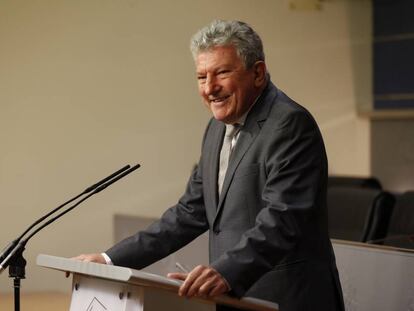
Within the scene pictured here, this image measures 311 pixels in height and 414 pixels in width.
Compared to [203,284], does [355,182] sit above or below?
below

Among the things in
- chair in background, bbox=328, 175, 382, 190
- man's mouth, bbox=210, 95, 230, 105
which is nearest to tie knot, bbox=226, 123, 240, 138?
man's mouth, bbox=210, 95, 230, 105

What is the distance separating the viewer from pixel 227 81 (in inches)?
83.2

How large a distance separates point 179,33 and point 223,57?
2.92m

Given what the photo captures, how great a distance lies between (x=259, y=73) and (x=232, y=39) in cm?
13

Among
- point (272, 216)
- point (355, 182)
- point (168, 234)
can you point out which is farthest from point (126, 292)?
point (355, 182)

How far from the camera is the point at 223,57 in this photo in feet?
6.87

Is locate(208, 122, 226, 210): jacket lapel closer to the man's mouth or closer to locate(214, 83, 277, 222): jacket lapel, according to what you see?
locate(214, 83, 277, 222): jacket lapel

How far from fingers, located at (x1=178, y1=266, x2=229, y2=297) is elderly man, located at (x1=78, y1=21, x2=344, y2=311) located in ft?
0.27

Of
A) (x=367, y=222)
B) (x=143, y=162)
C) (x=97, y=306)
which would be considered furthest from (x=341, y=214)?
(x=97, y=306)

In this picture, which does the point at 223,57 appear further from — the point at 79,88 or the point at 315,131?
the point at 79,88

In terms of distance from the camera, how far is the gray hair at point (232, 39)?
2.09 m

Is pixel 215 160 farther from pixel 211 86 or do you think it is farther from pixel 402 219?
pixel 402 219

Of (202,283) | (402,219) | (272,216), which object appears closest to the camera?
(202,283)

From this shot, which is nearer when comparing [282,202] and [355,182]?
[282,202]
